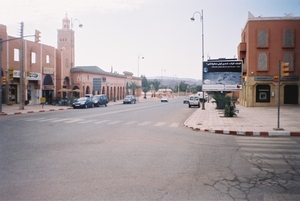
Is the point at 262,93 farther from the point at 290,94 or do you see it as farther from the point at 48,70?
the point at 48,70

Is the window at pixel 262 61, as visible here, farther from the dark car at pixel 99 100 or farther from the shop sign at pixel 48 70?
the shop sign at pixel 48 70

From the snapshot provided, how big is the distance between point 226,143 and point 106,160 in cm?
521

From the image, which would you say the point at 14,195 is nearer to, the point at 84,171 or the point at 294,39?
the point at 84,171

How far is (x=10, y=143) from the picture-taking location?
10.5 meters

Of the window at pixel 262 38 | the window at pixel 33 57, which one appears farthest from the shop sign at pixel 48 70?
the window at pixel 262 38

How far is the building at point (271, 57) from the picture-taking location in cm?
3575

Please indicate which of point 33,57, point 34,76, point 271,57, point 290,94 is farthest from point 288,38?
point 33,57

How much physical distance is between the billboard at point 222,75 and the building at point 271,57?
5.55 meters

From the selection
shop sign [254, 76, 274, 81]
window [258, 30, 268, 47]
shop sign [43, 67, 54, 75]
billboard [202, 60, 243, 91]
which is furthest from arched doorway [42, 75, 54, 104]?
window [258, 30, 268, 47]

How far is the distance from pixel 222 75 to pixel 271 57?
27.5ft

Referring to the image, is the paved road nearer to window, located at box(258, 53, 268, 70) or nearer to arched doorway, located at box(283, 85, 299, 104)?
window, located at box(258, 53, 268, 70)

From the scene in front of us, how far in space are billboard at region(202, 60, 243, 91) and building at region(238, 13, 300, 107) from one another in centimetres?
555

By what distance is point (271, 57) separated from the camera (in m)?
36.1

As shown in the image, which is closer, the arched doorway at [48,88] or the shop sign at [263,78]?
the shop sign at [263,78]
